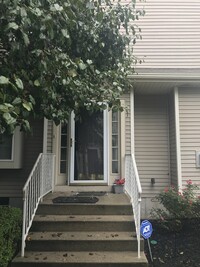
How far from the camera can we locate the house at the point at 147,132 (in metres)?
5.79

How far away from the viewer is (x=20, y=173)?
20.1ft

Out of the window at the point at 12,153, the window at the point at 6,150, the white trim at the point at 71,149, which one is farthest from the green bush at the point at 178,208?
the window at the point at 6,150

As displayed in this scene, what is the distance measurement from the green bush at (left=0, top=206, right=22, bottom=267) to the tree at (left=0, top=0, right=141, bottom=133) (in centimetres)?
156

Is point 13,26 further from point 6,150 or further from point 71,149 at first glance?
point 6,150

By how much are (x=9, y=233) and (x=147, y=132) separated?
4071 mm

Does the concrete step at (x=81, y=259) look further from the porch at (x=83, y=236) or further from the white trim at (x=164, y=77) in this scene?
the white trim at (x=164, y=77)

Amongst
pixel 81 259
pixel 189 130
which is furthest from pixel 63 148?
pixel 189 130

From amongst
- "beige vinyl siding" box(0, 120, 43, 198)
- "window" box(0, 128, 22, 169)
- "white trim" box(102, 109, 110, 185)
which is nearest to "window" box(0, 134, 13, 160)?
"window" box(0, 128, 22, 169)

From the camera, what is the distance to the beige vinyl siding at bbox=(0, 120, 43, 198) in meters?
6.07

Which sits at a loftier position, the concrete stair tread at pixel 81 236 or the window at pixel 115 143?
the window at pixel 115 143

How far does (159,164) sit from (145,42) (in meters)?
2.97

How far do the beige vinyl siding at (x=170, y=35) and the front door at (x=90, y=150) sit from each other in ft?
5.71

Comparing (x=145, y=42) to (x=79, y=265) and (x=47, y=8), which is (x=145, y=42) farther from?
(x=79, y=265)

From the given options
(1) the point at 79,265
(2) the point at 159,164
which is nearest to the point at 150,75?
(2) the point at 159,164
